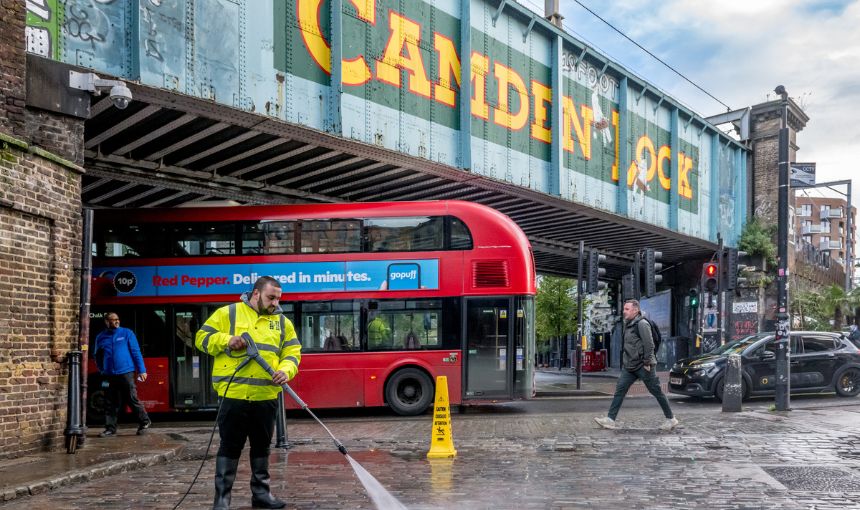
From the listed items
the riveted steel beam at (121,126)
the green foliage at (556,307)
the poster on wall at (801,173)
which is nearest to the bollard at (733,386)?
the riveted steel beam at (121,126)

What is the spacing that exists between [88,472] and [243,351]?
10.5 feet

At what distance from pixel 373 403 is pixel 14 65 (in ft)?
27.6

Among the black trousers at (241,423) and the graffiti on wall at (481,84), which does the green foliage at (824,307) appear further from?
the black trousers at (241,423)

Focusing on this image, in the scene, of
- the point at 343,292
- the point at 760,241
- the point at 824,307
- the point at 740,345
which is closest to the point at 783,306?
the point at 740,345

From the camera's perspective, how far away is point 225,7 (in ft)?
46.1

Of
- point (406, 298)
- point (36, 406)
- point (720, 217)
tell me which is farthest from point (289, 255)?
point (720, 217)

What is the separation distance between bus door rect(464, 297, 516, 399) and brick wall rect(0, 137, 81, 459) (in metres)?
7.17

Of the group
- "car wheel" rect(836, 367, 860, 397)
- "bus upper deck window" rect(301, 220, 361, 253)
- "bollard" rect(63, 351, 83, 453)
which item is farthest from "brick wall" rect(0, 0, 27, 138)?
"car wheel" rect(836, 367, 860, 397)

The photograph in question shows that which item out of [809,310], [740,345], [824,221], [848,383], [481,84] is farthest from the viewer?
[824,221]

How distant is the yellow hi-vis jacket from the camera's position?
5.80 m

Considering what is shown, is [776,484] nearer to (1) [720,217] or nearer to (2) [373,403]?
(2) [373,403]

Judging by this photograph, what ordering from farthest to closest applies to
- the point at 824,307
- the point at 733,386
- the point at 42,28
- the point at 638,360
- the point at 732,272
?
the point at 824,307
the point at 732,272
the point at 733,386
the point at 42,28
the point at 638,360

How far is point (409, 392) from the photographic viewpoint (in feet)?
48.7

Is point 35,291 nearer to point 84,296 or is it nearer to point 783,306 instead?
point 84,296
